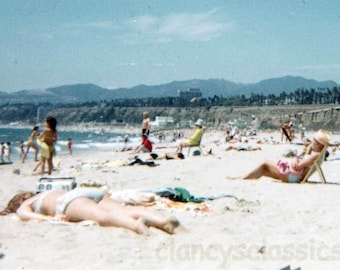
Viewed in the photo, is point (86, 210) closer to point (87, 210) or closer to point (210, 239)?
point (87, 210)

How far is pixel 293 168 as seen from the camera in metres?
7.64

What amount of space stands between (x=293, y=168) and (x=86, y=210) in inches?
169

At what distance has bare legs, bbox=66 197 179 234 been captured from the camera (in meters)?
4.12

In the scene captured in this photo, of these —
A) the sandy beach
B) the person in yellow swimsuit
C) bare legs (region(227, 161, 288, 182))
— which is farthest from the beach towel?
the person in yellow swimsuit

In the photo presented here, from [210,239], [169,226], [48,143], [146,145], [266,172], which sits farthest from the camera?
[146,145]

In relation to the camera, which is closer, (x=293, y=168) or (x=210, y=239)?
(x=210, y=239)

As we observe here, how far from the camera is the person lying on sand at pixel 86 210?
4145 millimetres

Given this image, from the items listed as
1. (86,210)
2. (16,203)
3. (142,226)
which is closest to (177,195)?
(86,210)

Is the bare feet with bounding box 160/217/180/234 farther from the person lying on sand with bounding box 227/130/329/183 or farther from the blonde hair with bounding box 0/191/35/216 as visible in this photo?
the person lying on sand with bounding box 227/130/329/183

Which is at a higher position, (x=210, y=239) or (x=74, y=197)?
(x=74, y=197)

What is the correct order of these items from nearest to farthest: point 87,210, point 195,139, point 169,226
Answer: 1. point 169,226
2. point 87,210
3. point 195,139

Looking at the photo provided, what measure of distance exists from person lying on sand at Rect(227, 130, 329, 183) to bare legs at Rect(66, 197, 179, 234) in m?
3.84

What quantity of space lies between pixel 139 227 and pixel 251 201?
227cm

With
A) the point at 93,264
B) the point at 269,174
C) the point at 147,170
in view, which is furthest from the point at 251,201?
the point at 147,170
